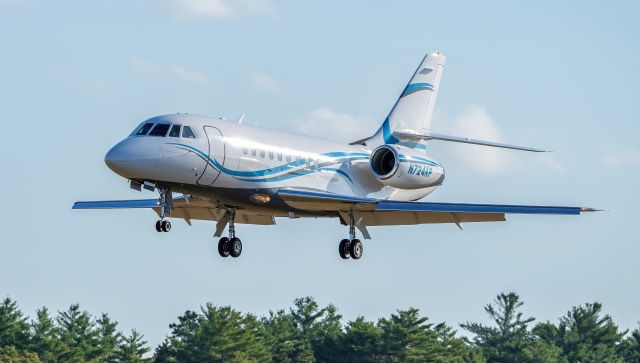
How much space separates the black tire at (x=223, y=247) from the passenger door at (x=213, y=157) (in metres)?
3.44

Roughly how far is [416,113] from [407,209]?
873cm

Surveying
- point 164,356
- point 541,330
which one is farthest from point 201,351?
point 541,330

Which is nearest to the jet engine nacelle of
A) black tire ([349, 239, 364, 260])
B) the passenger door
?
black tire ([349, 239, 364, 260])

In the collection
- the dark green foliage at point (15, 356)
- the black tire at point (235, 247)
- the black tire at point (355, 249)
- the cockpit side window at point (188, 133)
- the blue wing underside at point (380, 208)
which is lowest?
the black tire at point (235, 247)

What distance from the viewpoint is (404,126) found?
54.6 meters

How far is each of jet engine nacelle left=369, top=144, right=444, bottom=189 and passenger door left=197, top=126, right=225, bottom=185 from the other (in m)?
6.98

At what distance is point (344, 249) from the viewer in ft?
159

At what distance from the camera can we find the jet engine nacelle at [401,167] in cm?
4838

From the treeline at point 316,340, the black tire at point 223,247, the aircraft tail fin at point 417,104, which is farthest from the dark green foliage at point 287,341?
the black tire at point 223,247

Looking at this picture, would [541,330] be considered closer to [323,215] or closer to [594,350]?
[594,350]

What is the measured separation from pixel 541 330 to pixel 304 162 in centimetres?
7578

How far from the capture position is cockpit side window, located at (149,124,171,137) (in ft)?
141

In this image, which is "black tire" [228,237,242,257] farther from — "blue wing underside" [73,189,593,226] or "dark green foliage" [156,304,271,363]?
"dark green foliage" [156,304,271,363]

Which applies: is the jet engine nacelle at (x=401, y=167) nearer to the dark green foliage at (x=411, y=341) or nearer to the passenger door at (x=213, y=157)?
the passenger door at (x=213, y=157)
